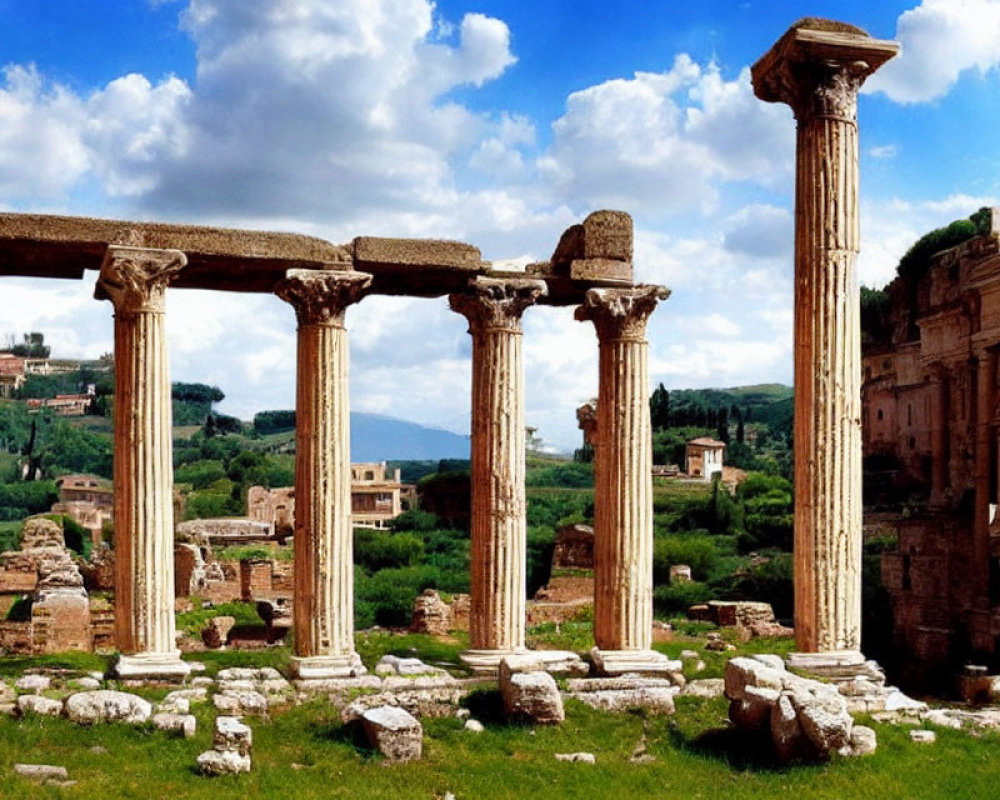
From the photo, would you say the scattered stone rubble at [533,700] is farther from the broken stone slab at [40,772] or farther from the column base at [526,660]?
the broken stone slab at [40,772]


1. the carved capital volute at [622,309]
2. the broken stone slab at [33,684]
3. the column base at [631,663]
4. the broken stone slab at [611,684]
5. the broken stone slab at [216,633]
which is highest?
the carved capital volute at [622,309]

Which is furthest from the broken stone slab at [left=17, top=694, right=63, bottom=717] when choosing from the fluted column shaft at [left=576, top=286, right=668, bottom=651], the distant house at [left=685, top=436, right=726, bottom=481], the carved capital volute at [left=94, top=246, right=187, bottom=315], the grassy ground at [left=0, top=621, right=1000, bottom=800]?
the distant house at [left=685, top=436, right=726, bottom=481]

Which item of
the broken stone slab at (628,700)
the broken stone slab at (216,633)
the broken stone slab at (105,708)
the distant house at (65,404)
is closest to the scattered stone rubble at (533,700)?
the broken stone slab at (628,700)

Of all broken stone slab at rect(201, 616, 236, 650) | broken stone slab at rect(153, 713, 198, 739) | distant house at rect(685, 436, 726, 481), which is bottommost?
broken stone slab at rect(201, 616, 236, 650)

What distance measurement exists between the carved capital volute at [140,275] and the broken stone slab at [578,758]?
951 cm

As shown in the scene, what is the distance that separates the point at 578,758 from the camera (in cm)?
1886

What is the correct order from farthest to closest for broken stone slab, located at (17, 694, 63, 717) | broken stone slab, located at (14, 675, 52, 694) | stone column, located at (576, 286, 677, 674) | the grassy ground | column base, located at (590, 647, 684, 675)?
stone column, located at (576, 286, 677, 674), column base, located at (590, 647, 684, 675), broken stone slab, located at (14, 675, 52, 694), broken stone slab, located at (17, 694, 63, 717), the grassy ground

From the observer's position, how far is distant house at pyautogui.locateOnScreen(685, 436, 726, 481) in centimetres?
11144

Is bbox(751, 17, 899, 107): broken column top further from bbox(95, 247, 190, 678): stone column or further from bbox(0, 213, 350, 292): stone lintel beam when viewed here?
bbox(95, 247, 190, 678): stone column

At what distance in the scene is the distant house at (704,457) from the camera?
11144cm

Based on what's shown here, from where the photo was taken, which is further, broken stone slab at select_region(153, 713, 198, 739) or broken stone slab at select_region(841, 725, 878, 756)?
broken stone slab at select_region(841, 725, 878, 756)

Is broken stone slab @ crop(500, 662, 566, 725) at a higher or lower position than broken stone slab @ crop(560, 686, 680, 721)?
higher

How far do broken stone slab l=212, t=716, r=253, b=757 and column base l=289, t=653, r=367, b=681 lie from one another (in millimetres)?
3360

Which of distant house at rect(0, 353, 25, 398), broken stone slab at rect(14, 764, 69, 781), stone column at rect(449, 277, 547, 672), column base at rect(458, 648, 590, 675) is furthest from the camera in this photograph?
distant house at rect(0, 353, 25, 398)
